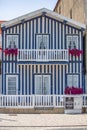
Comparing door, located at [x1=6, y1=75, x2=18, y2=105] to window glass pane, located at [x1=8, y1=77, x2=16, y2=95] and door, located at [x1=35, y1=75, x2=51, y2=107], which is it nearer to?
window glass pane, located at [x1=8, y1=77, x2=16, y2=95]

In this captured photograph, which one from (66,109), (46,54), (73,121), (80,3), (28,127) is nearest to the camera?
(28,127)

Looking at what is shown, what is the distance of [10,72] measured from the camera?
29.3 m

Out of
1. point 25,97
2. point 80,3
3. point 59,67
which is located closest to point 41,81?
point 59,67

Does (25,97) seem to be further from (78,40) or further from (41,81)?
(78,40)

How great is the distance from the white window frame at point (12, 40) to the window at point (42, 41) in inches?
61.9

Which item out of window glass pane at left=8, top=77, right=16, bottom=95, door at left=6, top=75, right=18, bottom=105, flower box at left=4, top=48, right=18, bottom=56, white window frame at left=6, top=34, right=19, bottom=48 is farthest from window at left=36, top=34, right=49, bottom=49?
window glass pane at left=8, top=77, right=16, bottom=95

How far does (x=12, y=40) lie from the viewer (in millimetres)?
29641

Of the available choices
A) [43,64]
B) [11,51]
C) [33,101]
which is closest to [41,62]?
[43,64]

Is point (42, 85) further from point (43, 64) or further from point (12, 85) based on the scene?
point (12, 85)

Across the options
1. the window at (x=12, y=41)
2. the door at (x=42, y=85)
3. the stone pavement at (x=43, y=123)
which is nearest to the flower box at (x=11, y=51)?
the window at (x=12, y=41)

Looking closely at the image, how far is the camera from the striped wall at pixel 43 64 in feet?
96.2

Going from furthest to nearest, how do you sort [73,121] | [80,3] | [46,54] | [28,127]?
[80,3], [46,54], [73,121], [28,127]

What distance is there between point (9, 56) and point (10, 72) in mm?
1184

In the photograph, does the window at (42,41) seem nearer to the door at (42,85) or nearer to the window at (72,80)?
the door at (42,85)
